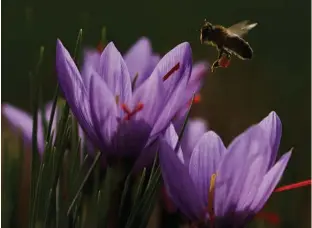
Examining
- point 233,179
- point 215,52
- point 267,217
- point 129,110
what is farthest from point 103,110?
point 215,52

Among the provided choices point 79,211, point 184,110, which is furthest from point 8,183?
point 184,110

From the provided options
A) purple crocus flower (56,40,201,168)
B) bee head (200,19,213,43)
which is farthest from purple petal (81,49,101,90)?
bee head (200,19,213,43)

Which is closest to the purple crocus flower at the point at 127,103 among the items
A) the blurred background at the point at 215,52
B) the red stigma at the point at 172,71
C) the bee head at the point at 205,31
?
the red stigma at the point at 172,71

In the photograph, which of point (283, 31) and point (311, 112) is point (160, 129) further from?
point (283, 31)

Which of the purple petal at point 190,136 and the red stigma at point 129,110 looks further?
the purple petal at point 190,136

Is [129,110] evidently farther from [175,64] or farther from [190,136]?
[190,136]

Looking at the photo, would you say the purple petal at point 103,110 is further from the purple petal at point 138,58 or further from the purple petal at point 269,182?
the purple petal at point 138,58
